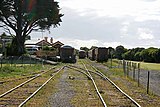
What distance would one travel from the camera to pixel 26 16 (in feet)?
215

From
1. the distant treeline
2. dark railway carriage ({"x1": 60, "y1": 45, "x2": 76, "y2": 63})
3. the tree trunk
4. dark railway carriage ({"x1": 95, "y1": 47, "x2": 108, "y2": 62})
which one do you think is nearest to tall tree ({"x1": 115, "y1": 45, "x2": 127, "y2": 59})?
the distant treeline

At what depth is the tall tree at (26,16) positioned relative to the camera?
6391 centimetres

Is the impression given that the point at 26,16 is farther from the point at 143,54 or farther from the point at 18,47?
the point at 143,54

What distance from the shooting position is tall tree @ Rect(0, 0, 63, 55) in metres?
63.9

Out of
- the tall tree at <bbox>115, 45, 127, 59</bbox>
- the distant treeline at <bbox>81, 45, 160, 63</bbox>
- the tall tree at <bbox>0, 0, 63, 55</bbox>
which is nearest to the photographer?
the tall tree at <bbox>0, 0, 63, 55</bbox>

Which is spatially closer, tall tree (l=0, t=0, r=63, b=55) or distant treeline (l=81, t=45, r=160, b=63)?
tall tree (l=0, t=0, r=63, b=55)

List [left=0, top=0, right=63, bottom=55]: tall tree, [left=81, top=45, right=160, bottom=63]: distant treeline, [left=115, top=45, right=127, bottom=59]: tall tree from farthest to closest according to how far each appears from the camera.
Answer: [left=115, top=45, right=127, bottom=59]: tall tree < [left=81, top=45, right=160, bottom=63]: distant treeline < [left=0, top=0, right=63, bottom=55]: tall tree

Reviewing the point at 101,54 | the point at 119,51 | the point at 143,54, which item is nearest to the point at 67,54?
the point at 101,54

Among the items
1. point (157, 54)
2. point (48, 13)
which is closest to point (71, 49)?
point (48, 13)

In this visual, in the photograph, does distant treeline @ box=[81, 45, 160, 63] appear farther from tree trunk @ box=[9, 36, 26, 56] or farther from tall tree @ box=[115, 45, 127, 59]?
tree trunk @ box=[9, 36, 26, 56]

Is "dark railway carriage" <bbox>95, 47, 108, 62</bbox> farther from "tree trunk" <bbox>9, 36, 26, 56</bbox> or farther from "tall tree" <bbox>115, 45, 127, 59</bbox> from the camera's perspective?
"tall tree" <bbox>115, 45, 127, 59</bbox>

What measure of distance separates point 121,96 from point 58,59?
2022 inches

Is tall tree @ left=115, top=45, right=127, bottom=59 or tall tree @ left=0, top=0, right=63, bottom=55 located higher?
tall tree @ left=0, top=0, right=63, bottom=55

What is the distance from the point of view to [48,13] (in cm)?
6500
